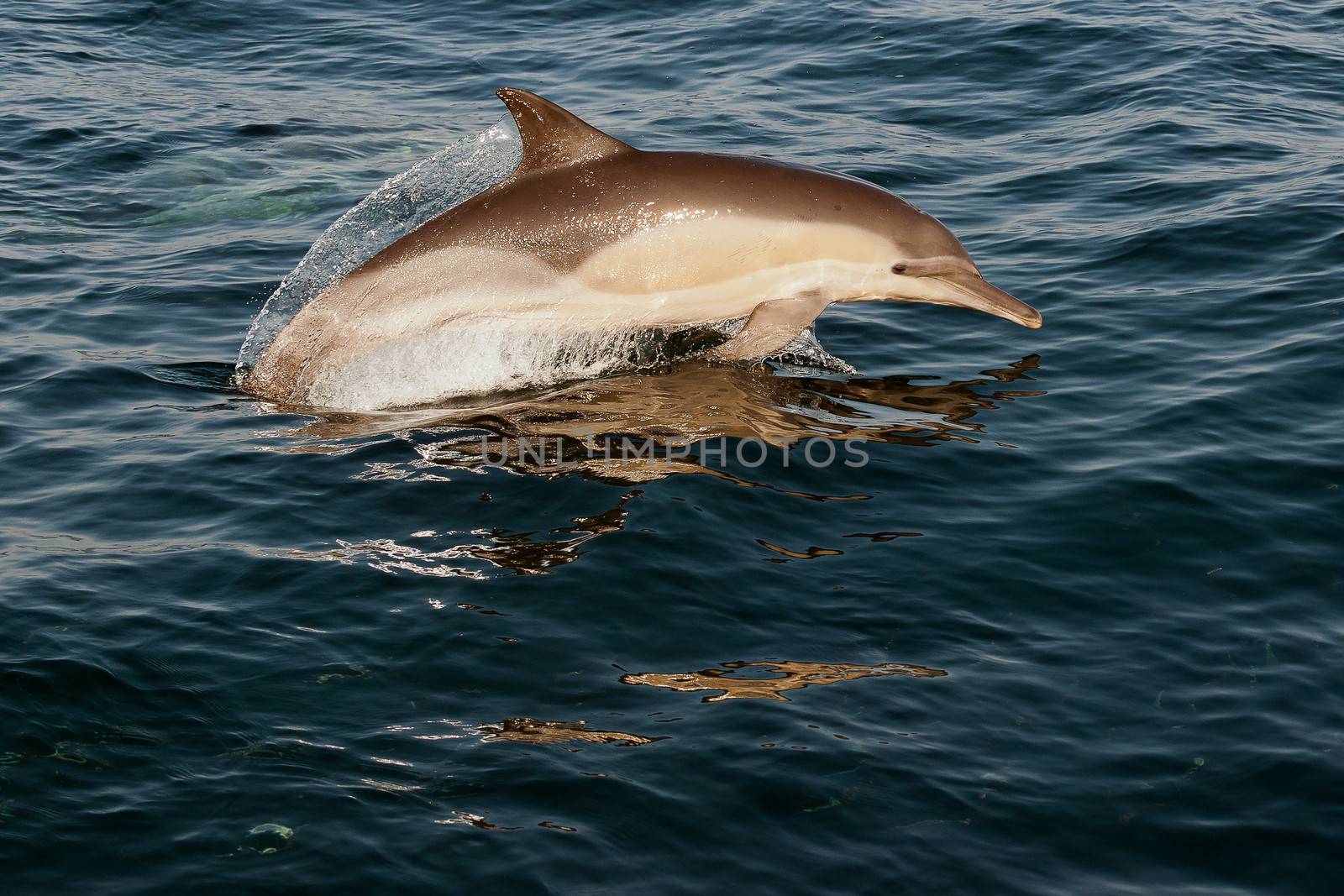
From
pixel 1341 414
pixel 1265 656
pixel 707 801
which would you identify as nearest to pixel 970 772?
pixel 707 801

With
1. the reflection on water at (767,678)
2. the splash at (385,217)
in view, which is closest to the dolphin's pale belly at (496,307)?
the splash at (385,217)

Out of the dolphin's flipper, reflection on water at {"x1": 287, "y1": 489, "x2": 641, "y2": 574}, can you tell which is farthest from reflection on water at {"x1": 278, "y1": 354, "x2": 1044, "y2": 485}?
reflection on water at {"x1": 287, "y1": 489, "x2": 641, "y2": 574}

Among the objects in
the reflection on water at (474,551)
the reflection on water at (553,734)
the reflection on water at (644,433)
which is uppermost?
the reflection on water at (644,433)

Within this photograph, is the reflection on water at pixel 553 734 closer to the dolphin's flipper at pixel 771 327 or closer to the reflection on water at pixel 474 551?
the reflection on water at pixel 474 551

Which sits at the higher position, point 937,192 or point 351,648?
point 937,192

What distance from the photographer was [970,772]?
6246 millimetres

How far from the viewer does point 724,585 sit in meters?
7.77

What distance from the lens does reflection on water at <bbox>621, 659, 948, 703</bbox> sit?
6.80 metres

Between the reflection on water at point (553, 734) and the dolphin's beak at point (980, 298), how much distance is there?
20.1 feet

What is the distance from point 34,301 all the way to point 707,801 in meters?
9.42

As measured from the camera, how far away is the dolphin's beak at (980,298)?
11.4 m

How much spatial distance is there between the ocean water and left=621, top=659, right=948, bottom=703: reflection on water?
0.08 feet

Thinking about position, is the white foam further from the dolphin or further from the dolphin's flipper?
the dolphin's flipper

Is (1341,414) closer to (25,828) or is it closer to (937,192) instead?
(937,192)
